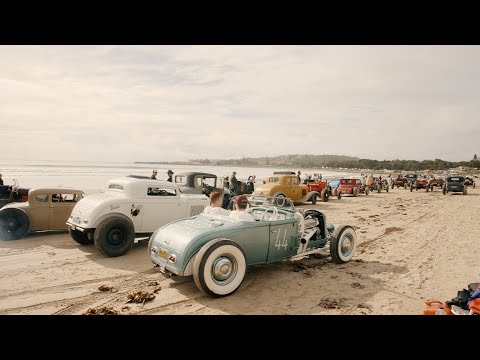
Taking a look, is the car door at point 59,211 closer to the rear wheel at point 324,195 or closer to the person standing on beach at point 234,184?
the person standing on beach at point 234,184

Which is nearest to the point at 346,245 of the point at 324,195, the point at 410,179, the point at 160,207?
the point at 160,207

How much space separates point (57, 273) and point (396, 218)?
11.9 meters

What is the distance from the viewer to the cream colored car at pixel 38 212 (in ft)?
27.5

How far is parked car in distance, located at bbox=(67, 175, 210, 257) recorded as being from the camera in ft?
22.8

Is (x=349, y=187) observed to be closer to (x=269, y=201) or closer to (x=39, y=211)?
(x=269, y=201)

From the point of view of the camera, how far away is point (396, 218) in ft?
42.0

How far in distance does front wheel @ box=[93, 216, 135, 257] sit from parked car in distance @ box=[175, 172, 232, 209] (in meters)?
5.43

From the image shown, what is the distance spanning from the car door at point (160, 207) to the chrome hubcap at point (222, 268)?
3.45 m

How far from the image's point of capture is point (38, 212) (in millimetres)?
8750

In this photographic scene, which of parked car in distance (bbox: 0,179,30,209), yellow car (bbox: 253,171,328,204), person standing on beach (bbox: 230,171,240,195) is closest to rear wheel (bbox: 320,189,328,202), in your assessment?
yellow car (bbox: 253,171,328,204)

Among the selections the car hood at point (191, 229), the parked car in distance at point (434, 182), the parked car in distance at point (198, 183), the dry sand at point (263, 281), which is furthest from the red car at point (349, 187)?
the car hood at point (191, 229)

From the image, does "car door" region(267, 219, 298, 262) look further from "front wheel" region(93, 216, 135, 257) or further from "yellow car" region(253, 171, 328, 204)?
"yellow car" region(253, 171, 328, 204)

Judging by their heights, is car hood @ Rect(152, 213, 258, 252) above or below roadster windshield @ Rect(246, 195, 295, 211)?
below
